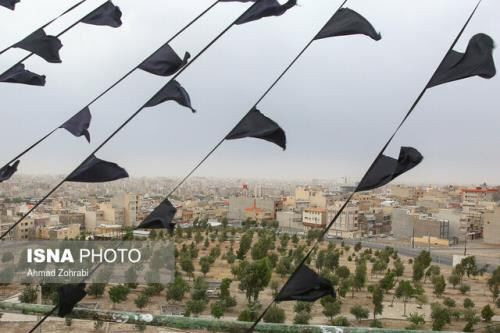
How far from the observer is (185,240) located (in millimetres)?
19578

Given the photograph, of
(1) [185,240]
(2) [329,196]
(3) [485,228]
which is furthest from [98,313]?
(2) [329,196]

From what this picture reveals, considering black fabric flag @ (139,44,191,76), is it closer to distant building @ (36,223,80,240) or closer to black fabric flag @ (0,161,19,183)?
black fabric flag @ (0,161,19,183)

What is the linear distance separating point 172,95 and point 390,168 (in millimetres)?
534

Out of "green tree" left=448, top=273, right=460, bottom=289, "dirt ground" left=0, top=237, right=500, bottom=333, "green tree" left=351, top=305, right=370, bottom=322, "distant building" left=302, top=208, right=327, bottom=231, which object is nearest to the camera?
"dirt ground" left=0, top=237, right=500, bottom=333

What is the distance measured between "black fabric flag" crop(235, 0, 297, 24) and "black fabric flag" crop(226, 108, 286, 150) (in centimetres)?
25

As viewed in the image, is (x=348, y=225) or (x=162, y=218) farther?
(x=348, y=225)

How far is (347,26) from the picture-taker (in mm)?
938

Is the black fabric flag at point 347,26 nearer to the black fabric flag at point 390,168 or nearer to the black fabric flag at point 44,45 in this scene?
the black fabric flag at point 390,168

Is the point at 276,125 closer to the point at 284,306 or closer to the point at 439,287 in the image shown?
the point at 284,306

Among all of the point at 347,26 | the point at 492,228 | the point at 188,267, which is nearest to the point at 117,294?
the point at 188,267

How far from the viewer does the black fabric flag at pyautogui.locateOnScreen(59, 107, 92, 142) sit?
3.75 feet

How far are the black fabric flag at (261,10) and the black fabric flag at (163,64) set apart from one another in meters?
0.17

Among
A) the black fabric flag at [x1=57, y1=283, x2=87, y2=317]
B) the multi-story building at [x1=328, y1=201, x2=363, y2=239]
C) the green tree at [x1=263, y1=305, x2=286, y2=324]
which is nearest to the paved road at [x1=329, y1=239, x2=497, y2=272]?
the multi-story building at [x1=328, y1=201, x2=363, y2=239]

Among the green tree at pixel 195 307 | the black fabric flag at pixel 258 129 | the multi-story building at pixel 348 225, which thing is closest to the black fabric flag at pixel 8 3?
the black fabric flag at pixel 258 129
